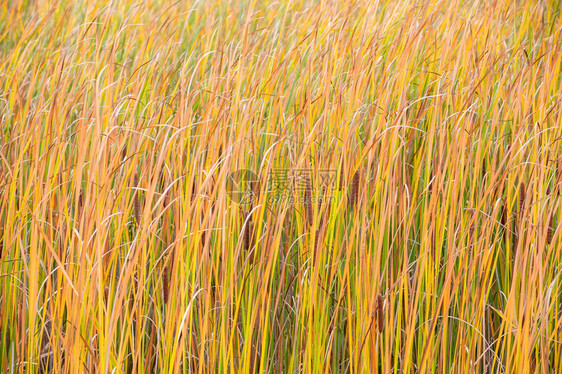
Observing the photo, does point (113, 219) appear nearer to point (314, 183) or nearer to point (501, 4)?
point (314, 183)

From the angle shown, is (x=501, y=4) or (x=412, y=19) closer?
(x=412, y=19)

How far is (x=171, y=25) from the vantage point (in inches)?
116

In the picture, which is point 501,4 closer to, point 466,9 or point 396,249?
point 466,9

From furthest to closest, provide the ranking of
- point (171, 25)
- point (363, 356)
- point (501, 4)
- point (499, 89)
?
point (171, 25) → point (501, 4) → point (499, 89) → point (363, 356)

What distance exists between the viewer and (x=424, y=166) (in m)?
1.87

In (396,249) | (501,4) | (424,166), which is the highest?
(501,4)

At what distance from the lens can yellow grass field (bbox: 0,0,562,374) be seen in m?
1.42

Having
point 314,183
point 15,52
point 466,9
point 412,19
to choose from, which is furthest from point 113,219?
point 466,9

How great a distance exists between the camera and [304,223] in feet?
5.22

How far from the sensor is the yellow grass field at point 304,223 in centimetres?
142

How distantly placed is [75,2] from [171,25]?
2.98ft

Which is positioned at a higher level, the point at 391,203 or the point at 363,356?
the point at 391,203

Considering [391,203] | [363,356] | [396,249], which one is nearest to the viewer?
A: [363,356]

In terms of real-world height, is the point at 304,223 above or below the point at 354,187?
below
